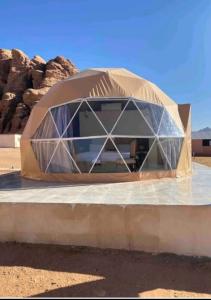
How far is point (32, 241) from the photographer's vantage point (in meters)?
7.34

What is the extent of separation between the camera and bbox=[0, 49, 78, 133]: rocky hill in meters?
53.3

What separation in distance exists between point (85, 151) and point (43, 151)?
1884 mm

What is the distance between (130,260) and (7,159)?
25017mm

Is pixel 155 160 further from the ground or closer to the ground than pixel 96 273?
further from the ground

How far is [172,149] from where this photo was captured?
A: 469 inches

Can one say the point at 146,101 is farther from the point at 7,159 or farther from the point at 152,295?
the point at 7,159

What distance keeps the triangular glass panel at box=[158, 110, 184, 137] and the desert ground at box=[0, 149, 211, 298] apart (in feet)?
19.3

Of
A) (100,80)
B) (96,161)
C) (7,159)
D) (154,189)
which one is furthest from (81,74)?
(7,159)

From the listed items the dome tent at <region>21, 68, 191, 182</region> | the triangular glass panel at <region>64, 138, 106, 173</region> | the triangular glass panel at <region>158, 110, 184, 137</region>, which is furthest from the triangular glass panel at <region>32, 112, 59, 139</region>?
the triangular glass panel at <region>158, 110, 184, 137</region>

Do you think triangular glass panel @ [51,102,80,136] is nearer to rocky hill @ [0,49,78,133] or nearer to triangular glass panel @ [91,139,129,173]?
triangular glass panel @ [91,139,129,173]

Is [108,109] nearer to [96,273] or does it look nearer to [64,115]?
[64,115]

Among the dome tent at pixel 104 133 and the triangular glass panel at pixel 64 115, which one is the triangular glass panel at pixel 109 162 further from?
the triangular glass panel at pixel 64 115

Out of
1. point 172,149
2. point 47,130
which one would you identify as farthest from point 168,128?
point 47,130

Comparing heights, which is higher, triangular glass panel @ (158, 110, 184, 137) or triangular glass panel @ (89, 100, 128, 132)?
triangular glass panel @ (89, 100, 128, 132)
